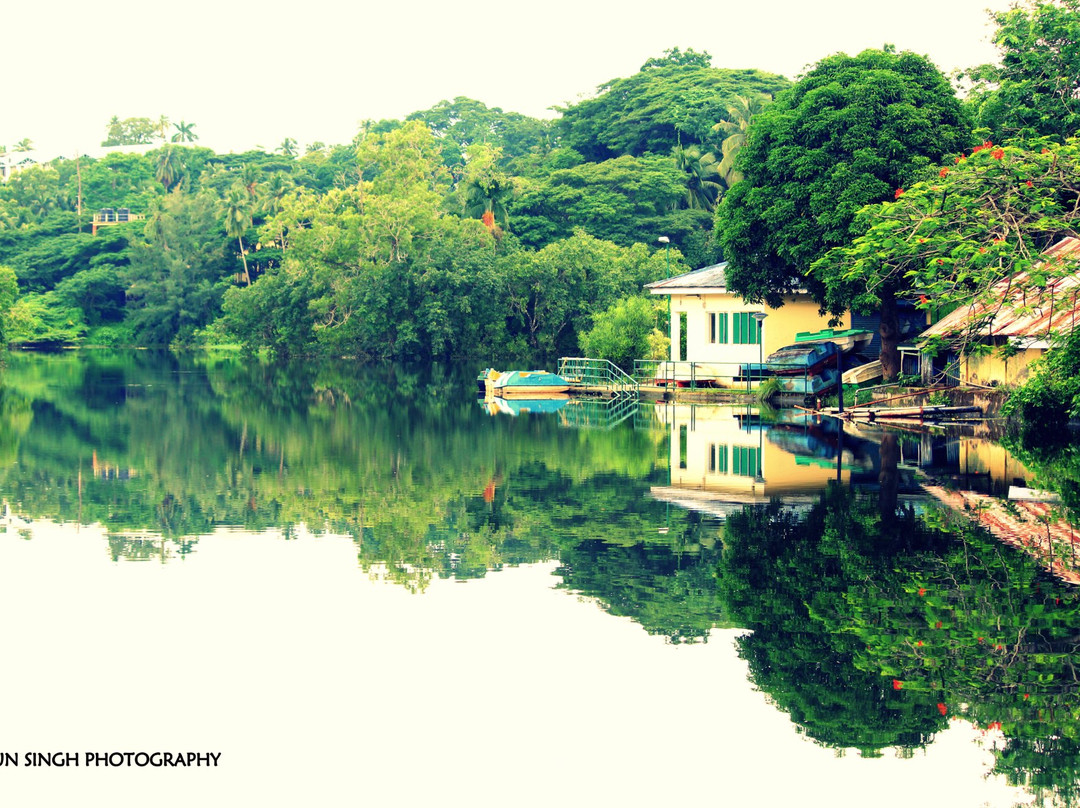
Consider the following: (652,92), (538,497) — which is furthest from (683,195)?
(538,497)

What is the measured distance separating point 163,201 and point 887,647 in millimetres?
111840

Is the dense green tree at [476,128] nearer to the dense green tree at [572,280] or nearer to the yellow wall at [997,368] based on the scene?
the dense green tree at [572,280]

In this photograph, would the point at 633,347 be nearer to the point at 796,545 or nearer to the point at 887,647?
the point at 796,545

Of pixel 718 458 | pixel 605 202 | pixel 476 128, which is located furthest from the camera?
pixel 476 128

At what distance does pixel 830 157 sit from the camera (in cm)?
4144

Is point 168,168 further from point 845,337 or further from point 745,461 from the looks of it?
point 745,461

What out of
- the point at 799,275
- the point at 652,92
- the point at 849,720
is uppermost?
the point at 652,92

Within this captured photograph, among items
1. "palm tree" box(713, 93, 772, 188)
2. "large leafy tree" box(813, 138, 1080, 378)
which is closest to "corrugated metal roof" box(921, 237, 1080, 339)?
"large leafy tree" box(813, 138, 1080, 378)

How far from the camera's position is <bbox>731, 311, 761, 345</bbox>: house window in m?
48.6

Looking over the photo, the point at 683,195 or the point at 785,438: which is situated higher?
the point at 683,195

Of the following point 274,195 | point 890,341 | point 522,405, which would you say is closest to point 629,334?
point 522,405

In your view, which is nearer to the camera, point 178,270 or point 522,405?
point 522,405

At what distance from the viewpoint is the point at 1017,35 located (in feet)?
136

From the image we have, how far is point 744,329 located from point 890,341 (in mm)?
7342
